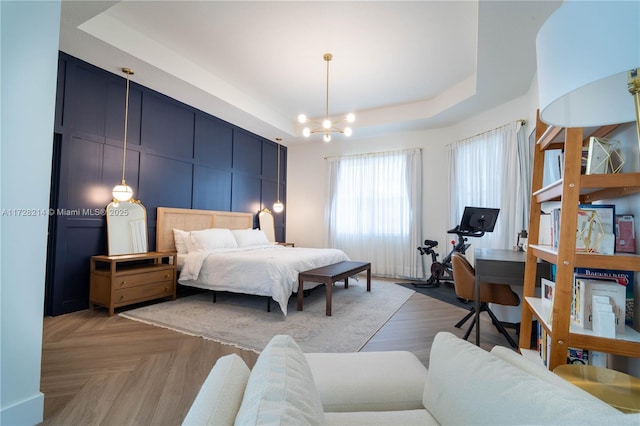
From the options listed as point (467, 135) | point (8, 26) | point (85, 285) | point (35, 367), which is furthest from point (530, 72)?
point (85, 285)

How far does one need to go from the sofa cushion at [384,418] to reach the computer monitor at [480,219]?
3.27 meters

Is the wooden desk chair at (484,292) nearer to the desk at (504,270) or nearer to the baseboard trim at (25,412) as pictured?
the desk at (504,270)

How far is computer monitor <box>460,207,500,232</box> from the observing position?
371cm

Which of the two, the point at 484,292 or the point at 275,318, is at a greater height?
the point at 484,292

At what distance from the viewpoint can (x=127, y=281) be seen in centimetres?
332

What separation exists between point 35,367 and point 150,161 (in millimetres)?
3196

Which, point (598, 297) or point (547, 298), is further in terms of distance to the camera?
point (547, 298)

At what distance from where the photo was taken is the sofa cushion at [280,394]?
1.64ft

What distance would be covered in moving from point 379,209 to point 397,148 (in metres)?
1.32

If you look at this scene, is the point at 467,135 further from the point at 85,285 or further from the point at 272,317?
the point at 85,285

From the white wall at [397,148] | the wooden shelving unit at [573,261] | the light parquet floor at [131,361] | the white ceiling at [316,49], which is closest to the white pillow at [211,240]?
the light parquet floor at [131,361]

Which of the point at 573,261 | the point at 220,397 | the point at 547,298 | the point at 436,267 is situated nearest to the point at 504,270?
the point at 547,298

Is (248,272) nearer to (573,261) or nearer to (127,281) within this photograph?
(127,281)

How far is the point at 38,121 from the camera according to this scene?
154cm
